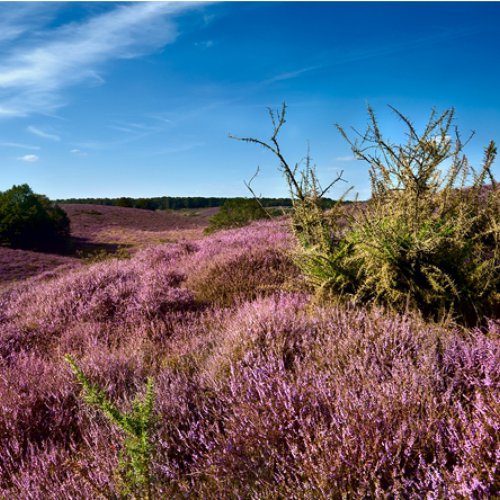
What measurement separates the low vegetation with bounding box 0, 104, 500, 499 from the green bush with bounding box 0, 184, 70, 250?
77.0 feet

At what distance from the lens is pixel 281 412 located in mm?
2012

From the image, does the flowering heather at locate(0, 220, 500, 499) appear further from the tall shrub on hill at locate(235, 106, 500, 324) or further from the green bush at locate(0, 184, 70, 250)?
the green bush at locate(0, 184, 70, 250)

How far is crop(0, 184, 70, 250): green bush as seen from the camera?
2478 centimetres

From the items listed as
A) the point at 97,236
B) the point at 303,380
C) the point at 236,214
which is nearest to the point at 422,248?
the point at 303,380

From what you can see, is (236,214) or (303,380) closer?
(303,380)

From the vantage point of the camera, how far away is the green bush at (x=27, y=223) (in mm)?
24781

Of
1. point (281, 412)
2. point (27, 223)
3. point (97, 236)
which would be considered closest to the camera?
point (281, 412)

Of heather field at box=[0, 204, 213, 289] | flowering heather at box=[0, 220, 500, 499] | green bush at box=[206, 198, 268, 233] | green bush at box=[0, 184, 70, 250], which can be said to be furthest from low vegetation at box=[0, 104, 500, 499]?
green bush at box=[0, 184, 70, 250]

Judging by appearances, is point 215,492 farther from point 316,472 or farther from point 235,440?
point 316,472

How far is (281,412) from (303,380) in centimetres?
27

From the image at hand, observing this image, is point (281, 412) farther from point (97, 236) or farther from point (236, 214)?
point (97, 236)

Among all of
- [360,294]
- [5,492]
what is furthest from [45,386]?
[360,294]

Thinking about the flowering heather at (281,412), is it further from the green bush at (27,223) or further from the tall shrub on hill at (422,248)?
the green bush at (27,223)

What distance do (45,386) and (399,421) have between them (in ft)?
7.95
